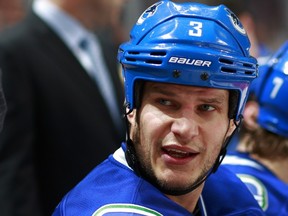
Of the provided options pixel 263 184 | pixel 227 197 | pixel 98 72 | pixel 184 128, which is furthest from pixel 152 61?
pixel 98 72

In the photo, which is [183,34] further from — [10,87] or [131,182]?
[10,87]

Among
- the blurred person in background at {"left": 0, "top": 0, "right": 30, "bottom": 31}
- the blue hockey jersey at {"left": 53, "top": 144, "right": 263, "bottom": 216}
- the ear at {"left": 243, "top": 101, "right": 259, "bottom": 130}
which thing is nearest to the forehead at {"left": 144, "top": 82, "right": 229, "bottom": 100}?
the blue hockey jersey at {"left": 53, "top": 144, "right": 263, "bottom": 216}

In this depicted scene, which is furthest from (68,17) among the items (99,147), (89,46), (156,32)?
(156,32)

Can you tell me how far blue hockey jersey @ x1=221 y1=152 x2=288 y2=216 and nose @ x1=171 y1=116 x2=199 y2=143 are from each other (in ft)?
2.50

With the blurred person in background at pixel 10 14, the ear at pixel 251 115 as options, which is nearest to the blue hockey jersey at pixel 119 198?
the ear at pixel 251 115

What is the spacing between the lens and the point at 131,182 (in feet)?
7.47

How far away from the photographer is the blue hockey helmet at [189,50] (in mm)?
2213

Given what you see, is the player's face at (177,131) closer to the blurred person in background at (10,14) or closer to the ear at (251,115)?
the ear at (251,115)

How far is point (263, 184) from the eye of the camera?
2973 mm

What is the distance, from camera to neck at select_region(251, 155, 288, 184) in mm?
3197

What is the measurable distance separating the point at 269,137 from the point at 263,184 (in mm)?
315

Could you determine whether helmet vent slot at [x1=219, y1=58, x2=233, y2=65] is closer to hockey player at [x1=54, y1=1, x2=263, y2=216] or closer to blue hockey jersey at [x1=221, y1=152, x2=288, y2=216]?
hockey player at [x1=54, y1=1, x2=263, y2=216]

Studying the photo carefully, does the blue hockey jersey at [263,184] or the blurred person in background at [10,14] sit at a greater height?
the blue hockey jersey at [263,184]

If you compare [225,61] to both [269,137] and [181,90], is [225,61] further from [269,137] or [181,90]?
[269,137]
